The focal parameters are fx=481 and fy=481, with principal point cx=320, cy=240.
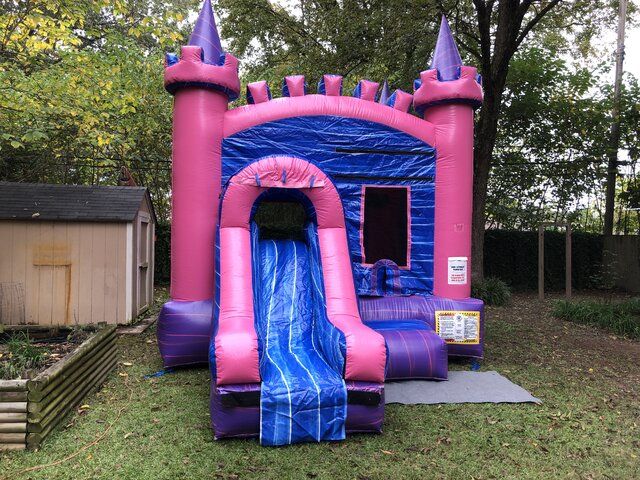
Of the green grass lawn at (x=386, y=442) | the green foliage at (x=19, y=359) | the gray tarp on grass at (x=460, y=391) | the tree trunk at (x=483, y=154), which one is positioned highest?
the tree trunk at (x=483, y=154)

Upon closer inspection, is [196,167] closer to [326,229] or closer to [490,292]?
[326,229]

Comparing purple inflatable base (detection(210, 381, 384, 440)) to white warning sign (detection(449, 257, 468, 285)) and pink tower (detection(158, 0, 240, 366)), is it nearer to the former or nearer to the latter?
pink tower (detection(158, 0, 240, 366))

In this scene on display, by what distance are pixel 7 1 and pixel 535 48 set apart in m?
12.6

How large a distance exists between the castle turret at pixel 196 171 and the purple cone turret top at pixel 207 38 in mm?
15

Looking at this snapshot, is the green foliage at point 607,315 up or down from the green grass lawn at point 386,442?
up

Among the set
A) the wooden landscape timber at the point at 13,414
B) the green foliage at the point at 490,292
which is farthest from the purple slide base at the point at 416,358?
the green foliage at the point at 490,292

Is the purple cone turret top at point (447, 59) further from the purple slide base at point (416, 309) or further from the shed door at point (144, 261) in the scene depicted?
the shed door at point (144, 261)

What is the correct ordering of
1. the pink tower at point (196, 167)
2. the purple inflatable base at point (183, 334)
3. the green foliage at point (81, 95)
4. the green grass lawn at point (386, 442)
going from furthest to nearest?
the green foliage at point (81, 95)
the pink tower at point (196, 167)
the purple inflatable base at point (183, 334)
the green grass lawn at point (386, 442)

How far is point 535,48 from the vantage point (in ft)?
43.9

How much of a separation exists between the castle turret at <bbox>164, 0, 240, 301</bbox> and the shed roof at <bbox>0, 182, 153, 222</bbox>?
7.03ft

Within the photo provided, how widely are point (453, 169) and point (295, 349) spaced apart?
3115 mm

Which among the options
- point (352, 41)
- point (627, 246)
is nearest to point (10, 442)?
point (352, 41)

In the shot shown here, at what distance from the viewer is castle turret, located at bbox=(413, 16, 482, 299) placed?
595 centimetres

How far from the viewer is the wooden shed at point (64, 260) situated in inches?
275
